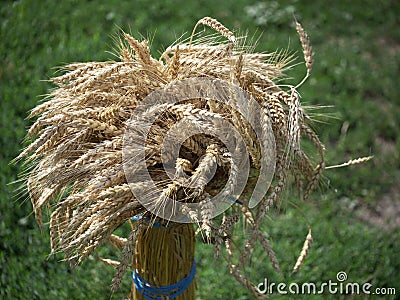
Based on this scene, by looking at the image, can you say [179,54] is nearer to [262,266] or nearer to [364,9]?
[262,266]

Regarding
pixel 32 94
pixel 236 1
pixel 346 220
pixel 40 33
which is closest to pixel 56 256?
pixel 32 94

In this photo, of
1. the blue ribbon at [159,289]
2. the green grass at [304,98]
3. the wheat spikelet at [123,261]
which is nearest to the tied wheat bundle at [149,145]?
the wheat spikelet at [123,261]

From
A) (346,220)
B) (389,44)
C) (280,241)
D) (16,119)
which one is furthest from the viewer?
(389,44)

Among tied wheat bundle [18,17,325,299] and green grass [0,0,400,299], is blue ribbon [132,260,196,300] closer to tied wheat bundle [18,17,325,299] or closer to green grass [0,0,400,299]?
tied wheat bundle [18,17,325,299]

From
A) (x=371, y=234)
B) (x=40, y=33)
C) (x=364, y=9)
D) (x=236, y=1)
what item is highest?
(x=40, y=33)

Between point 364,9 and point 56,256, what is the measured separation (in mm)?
3523

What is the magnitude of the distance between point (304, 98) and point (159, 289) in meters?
2.43

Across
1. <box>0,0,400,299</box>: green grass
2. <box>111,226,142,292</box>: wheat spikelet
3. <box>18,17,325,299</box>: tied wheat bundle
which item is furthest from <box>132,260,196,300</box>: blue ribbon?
<box>0,0,400,299</box>: green grass

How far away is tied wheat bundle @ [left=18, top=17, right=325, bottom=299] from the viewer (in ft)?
4.98

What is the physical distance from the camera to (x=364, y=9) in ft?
16.8

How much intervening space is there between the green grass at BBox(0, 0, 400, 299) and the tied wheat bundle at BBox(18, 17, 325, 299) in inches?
11.4

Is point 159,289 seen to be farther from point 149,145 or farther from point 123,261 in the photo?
point 149,145

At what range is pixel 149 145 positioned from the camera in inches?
61.6

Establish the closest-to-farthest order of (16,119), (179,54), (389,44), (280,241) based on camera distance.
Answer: (179,54), (280,241), (16,119), (389,44)
